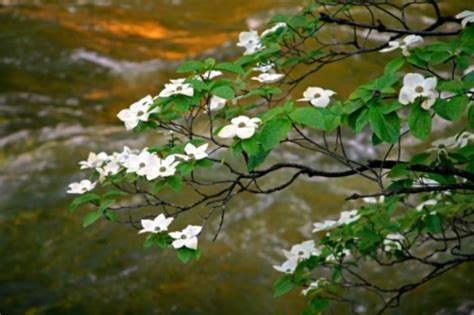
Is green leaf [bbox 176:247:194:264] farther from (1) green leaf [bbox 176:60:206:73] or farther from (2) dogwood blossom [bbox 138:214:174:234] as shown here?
(1) green leaf [bbox 176:60:206:73]

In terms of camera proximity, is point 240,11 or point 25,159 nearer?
point 25,159

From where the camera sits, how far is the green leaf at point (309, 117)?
158 cm

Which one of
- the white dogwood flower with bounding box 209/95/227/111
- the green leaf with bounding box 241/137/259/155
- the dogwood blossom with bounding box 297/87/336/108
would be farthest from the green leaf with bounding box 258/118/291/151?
the white dogwood flower with bounding box 209/95/227/111

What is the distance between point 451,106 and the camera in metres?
1.59

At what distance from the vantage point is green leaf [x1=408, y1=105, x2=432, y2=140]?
62.1 inches

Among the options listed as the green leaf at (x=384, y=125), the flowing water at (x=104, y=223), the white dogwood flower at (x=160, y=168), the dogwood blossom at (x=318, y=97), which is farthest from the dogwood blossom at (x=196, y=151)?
the flowing water at (x=104, y=223)

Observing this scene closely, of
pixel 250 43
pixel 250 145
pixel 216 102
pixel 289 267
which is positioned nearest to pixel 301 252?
pixel 289 267

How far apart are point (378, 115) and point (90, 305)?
2990mm

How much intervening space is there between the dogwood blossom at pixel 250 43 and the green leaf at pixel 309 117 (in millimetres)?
695

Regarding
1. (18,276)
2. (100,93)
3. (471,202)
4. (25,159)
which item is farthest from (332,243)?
(100,93)

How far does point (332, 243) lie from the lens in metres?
2.31

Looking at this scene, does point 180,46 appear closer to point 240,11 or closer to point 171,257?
point 240,11

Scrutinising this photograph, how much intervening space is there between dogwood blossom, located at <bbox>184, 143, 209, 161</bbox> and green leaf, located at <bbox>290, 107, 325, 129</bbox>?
26 centimetres

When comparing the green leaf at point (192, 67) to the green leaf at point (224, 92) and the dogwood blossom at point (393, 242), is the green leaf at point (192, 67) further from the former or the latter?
the dogwood blossom at point (393, 242)
